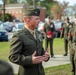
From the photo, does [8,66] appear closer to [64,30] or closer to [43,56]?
[43,56]

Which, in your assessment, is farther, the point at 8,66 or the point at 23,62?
the point at 23,62

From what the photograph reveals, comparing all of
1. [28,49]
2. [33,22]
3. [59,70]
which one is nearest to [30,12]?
[33,22]

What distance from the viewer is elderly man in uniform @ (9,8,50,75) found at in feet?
10.1

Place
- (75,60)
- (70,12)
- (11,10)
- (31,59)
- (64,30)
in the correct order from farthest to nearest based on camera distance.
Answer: (11,10)
(70,12)
(64,30)
(75,60)
(31,59)

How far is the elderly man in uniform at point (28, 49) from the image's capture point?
10.1 feet

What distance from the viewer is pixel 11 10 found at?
106000 mm

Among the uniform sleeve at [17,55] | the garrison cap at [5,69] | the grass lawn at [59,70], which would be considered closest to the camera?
the garrison cap at [5,69]

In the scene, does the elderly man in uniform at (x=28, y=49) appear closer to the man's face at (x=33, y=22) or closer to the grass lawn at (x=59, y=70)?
the man's face at (x=33, y=22)

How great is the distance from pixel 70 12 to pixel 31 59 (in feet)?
264

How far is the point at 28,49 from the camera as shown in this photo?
125 inches

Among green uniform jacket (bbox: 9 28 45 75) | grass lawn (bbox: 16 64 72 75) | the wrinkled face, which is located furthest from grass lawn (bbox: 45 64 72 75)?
the wrinkled face

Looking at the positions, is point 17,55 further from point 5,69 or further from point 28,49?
point 5,69

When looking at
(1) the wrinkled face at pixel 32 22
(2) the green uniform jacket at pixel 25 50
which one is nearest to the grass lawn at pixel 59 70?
(2) the green uniform jacket at pixel 25 50

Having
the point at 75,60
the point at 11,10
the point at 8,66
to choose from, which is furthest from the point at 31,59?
the point at 11,10
